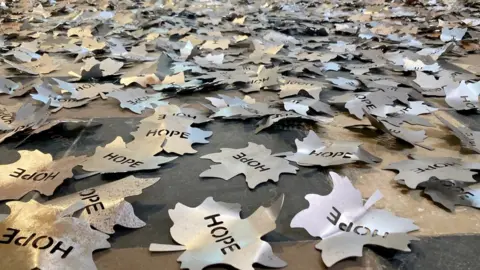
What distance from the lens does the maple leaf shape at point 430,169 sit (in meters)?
0.81

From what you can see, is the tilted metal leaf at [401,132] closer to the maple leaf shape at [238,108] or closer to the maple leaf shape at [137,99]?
the maple leaf shape at [238,108]

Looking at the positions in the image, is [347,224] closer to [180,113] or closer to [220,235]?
[220,235]

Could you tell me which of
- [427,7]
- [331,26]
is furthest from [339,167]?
[427,7]

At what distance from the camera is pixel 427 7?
3.36 m

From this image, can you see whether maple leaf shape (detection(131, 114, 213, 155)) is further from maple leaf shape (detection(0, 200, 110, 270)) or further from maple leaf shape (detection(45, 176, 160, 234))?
maple leaf shape (detection(0, 200, 110, 270))

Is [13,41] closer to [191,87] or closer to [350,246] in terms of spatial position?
[191,87]

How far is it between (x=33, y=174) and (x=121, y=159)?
0.54 feet

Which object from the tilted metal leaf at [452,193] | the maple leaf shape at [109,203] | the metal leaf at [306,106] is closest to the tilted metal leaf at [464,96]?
the metal leaf at [306,106]

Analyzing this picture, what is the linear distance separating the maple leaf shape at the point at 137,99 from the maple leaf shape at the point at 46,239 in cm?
57

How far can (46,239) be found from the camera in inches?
25.1

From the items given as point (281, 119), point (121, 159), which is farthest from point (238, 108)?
point (121, 159)

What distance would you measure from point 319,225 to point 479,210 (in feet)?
0.95

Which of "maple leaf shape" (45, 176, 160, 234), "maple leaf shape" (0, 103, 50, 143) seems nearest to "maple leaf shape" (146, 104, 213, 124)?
"maple leaf shape" (0, 103, 50, 143)

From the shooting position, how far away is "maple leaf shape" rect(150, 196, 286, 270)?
0.62m
